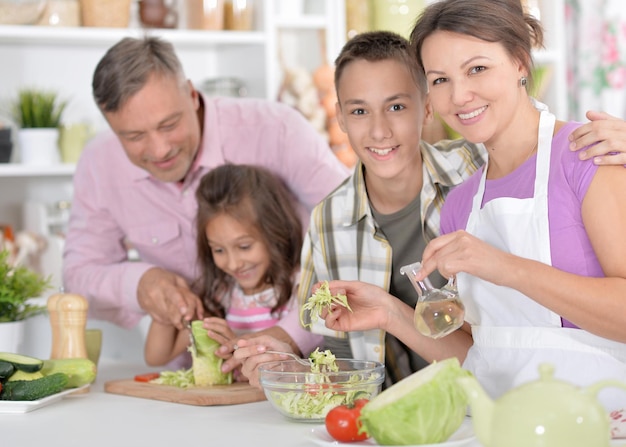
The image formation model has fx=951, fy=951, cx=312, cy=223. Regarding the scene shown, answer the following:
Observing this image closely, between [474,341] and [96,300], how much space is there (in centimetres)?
140

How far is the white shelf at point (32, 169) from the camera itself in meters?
3.44

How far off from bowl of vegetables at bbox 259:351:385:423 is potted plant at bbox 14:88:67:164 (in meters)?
2.04

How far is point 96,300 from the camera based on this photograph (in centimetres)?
280

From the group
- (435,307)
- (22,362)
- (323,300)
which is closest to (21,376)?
(22,362)

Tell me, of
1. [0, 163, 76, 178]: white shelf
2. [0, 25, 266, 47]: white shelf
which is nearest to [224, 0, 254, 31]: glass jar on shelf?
[0, 25, 266, 47]: white shelf

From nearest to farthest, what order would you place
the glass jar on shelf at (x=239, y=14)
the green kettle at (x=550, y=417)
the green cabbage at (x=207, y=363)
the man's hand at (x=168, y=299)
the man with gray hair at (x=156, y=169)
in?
the green kettle at (x=550, y=417) < the green cabbage at (x=207, y=363) < the man's hand at (x=168, y=299) < the man with gray hair at (x=156, y=169) < the glass jar on shelf at (x=239, y=14)

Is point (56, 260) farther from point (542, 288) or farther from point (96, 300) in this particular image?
point (542, 288)

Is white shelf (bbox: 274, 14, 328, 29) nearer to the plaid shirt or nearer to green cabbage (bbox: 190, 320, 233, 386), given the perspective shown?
the plaid shirt

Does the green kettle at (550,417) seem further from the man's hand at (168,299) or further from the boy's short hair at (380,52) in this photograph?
the man's hand at (168,299)

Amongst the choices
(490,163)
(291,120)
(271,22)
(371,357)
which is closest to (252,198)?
(291,120)

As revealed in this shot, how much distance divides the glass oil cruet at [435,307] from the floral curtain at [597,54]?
8.97ft

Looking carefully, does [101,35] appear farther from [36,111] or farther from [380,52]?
[380,52]

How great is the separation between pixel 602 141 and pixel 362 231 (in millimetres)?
716

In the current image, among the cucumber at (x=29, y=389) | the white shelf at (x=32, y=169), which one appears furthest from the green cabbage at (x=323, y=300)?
the white shelf at (x=32, y=169)
